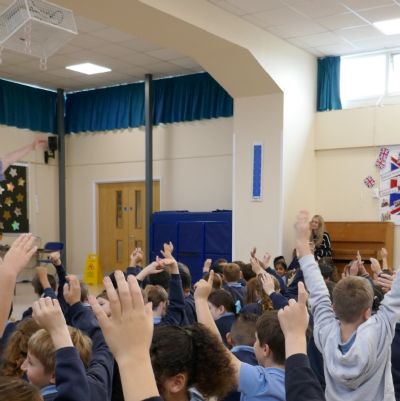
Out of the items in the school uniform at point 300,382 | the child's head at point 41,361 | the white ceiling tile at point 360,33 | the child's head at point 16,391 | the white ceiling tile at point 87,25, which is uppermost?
the white ceiling tile at point 87,25

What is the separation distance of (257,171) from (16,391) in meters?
Result: 7.24

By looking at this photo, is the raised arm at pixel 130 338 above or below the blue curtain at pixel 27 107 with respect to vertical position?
below

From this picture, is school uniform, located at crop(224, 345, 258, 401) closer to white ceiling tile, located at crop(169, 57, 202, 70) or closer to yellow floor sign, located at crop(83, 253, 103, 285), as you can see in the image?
white ceiling tile, located at crop(169, 57, 202, 70)

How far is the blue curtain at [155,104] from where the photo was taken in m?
10.0

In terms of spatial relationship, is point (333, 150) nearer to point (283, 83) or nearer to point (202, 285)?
point (283, 83)

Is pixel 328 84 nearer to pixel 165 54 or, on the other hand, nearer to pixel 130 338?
pixel 165 54

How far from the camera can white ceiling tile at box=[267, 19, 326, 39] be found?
7.30 metres

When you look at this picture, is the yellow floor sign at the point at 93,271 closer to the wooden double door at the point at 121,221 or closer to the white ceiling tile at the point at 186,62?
the wooden double door at the point at 121,221

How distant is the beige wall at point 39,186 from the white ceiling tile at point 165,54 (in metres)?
3.82

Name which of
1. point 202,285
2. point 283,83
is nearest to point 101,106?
point 283,83

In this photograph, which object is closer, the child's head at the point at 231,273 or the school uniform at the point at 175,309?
the school uniform at the point at 175,309

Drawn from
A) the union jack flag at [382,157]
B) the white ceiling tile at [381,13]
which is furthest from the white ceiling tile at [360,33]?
the union jack flag at [382,157]

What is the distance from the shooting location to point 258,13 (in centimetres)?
695

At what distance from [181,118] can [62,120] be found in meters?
2.93
